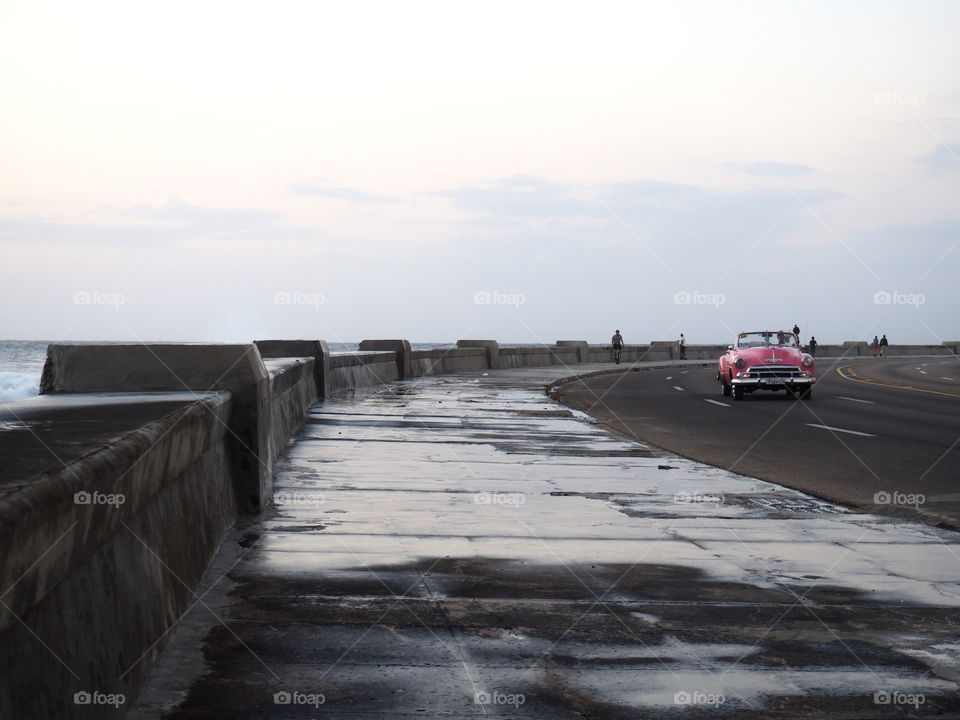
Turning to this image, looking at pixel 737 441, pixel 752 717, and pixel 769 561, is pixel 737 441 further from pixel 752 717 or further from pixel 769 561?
pixel 752 717

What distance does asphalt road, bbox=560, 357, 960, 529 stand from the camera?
10.9 meters

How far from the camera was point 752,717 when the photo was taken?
3.88 m

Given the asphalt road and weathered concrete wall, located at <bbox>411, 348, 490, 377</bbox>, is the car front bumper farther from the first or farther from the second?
weathered concrete wall, located at <bbox>411, 348, 490, 377</bbox>

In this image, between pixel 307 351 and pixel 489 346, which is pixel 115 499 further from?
pixel 489 346

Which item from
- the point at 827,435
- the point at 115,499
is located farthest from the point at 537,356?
the point at 115,499

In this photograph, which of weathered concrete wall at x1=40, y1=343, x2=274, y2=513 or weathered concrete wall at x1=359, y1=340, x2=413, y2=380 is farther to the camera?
weathered concrete wall at x1=359, y1=340, x2=413, y2=380

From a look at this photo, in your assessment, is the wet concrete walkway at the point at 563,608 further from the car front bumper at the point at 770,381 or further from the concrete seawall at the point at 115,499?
the car front bumper at the point at 770,381

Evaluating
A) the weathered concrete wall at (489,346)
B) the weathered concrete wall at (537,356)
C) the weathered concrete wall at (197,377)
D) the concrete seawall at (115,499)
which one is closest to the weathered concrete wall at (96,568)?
the concrete seawall at (115,499)

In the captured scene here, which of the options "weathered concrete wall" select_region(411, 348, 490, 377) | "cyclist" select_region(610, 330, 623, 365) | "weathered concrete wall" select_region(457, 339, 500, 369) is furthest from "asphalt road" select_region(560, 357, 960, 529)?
"cyclist" select_region(610, 330, 623, 365)

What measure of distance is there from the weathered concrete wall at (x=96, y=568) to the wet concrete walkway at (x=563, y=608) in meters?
A: 0.29

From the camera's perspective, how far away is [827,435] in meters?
16.9

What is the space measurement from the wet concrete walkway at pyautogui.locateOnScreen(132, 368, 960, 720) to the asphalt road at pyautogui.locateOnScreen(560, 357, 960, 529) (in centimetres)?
167

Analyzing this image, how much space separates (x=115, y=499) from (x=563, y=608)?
2.67m

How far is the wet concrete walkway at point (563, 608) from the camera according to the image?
4.06m
